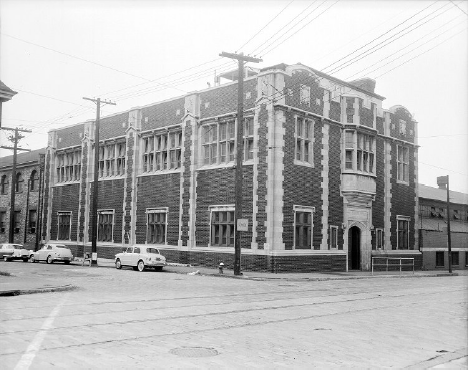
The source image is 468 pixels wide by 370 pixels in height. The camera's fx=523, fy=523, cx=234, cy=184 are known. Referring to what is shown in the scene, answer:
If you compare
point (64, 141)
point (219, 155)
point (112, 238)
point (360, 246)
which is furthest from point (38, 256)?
point (360, 246)

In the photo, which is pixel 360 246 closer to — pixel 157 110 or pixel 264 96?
pixel 264 96

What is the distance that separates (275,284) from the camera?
2142 centimetres

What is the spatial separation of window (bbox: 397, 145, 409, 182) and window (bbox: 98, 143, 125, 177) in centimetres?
1960

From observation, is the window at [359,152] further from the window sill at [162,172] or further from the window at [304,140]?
the window sill at [162,172]

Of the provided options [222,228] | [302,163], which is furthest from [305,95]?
[222,228]

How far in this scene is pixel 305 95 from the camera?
29.4m

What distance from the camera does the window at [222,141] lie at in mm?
29141

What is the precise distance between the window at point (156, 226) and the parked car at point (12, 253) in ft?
32.4

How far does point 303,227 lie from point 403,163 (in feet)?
38.9

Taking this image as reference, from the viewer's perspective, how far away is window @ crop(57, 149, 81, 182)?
42.9 m

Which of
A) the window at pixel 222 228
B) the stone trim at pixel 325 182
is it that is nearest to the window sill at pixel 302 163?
the stone trim at pixel 325 182

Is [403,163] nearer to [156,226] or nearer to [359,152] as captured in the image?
[359,152]

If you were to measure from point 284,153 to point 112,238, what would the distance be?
16.3 m

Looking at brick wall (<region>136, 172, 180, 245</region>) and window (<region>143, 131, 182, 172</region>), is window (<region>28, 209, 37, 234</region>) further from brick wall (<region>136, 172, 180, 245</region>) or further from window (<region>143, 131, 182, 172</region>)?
window (<region>143, 131, 182, 172</region>)
